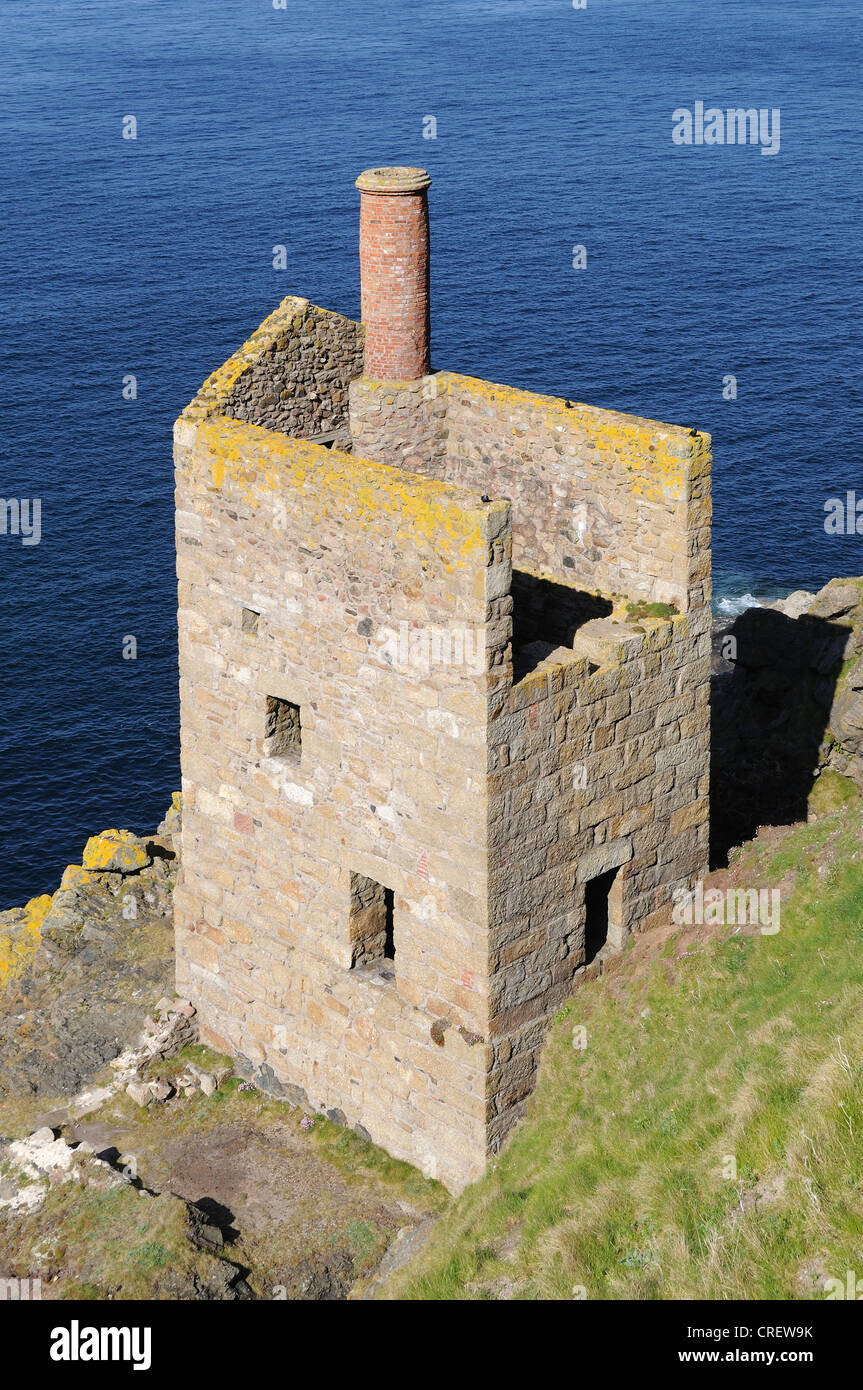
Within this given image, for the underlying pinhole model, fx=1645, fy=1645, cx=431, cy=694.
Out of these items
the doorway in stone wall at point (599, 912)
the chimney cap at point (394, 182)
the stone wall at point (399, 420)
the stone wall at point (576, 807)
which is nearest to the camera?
the stone wall at point (576, 807)

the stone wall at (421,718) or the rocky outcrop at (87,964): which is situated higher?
the stone wall at (421,718)

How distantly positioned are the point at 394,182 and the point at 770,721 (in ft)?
48.7

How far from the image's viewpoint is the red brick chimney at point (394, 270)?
25.4 m

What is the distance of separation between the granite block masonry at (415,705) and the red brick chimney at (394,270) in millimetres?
50

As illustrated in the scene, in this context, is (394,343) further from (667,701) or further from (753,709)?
(753,709)

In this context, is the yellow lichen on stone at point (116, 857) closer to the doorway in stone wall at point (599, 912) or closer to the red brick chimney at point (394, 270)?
the doorway in stone wall at point (599, 912)

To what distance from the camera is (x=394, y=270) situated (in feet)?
84.8

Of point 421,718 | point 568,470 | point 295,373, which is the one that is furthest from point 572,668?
point 295,373

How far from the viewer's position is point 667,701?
82.5 feet

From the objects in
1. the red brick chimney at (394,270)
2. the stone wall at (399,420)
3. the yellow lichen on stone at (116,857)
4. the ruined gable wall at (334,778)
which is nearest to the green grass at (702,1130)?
the ruined gable wall at (334,778)

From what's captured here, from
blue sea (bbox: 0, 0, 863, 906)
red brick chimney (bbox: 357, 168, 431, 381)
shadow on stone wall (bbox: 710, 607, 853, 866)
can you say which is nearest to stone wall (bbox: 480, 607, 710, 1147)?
shadow on stone wall (bbox: 710, 607, 853, 866)

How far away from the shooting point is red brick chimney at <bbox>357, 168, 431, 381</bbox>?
83.5ft

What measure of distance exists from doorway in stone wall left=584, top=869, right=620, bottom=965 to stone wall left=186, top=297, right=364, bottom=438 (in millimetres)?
8798

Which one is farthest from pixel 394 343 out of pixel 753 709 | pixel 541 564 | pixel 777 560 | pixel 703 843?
pixel 777 560
